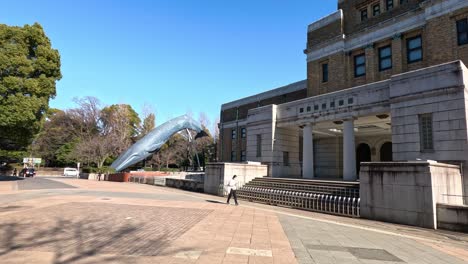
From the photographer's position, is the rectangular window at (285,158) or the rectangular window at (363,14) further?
the rectangular window at (363,14)

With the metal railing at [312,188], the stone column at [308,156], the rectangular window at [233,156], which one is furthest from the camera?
the rectangular window at [233,156]

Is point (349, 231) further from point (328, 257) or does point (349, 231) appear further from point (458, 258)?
point (328, 257)

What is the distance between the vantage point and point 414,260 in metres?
6.18

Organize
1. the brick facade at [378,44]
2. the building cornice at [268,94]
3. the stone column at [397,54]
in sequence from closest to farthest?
the brick facade at [378,44] → the stone column at [397,54] → the building cornice at [268,94]

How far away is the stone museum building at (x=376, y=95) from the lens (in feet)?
43.7

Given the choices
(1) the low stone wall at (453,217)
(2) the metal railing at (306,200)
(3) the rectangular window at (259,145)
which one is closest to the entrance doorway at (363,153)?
(3) the rectangular window at (259,145)

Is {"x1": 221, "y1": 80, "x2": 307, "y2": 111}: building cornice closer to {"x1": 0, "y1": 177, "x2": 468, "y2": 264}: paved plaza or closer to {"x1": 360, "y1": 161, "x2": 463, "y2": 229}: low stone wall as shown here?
{"x1": 360, "y1": 161, "x2": 463, "y2": 229}: low stone wall

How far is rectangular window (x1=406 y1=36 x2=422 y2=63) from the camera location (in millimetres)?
18641

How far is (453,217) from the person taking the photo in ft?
32.9

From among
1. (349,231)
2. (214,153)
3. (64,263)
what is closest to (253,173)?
(349,231)

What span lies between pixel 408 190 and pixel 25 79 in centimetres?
2670

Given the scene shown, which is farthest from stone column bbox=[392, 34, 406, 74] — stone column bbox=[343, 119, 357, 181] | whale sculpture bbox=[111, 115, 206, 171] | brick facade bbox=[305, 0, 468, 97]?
whale sculpture bbox=[111, 115, 206, 171]

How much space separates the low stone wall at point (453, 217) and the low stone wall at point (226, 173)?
11160 millimetres

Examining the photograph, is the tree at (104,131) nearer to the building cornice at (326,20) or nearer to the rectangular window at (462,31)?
the building cornice at (326,20)
